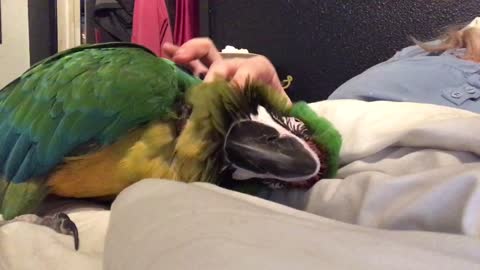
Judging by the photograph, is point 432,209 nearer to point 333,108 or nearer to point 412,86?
point 333,108

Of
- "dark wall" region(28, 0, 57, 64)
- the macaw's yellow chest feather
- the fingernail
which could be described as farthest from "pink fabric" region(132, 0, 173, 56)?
the macaw's yellow chest feather

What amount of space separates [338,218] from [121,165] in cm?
21

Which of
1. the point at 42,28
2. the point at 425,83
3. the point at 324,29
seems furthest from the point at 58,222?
the point at 42,28

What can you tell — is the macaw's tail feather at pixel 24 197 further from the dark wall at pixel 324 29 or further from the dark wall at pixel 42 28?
the dark wall at pixel 42 28

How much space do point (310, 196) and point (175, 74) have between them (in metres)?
0.20

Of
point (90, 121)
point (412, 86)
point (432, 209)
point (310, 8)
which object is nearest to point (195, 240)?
point (432, 209)

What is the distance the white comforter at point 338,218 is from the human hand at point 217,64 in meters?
A: 0.08

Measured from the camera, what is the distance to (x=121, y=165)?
531mm

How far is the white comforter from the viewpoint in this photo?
0.82 ft

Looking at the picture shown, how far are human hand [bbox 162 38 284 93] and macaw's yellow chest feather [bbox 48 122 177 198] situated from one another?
78 mm

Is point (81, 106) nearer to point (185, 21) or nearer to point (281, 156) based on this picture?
point (281, 156)

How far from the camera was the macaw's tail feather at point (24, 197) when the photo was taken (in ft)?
1.84

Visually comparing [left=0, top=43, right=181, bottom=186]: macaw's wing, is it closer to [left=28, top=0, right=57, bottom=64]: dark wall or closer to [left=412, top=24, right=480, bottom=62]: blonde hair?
[left=412, top=24, right=480, bottom=62]: blonde hair

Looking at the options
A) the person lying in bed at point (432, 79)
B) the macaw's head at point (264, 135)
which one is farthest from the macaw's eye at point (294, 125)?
the person lying in bed at point (432, 79)
